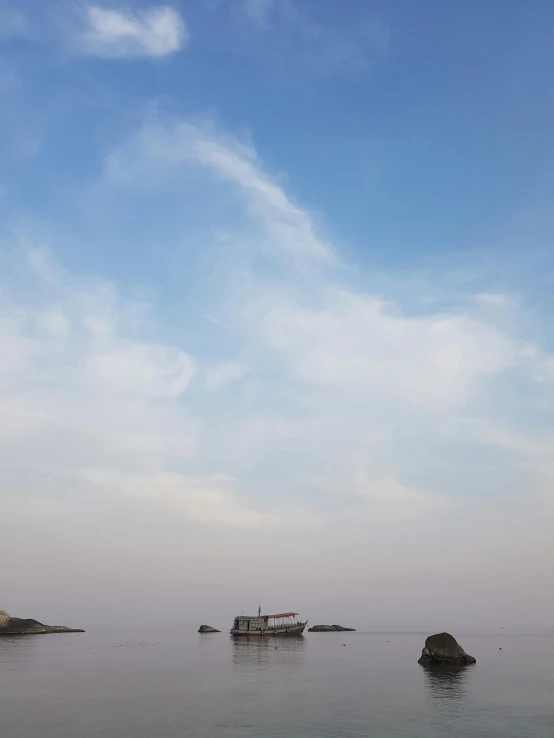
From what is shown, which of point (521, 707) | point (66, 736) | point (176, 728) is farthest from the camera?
point (521, 707)

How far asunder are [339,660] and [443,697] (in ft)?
215

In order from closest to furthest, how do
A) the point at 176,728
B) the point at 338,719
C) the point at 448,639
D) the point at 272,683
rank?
the point at 176,728, the point at 338,719, the point at 272,683, the point at 448,639

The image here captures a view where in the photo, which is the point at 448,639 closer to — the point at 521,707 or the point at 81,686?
the point at 521,707

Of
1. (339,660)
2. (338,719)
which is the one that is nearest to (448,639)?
(339,660)

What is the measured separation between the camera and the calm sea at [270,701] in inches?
1950

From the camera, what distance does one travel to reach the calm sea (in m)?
49.5

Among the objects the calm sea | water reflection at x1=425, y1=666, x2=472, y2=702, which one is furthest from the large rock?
the calm sea

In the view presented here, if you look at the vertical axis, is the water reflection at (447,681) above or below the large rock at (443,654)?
below

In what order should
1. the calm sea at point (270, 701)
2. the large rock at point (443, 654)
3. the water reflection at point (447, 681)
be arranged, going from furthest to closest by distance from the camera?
the large rock at point (443, 654)
the water reflection at point (447, 681)
the calm sea at point (270, 701)

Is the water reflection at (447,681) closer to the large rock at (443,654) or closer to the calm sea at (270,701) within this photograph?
the calm sea at (270,701)

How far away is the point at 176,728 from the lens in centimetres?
5003

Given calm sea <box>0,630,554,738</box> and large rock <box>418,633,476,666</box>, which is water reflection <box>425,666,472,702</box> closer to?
calm sea <box>0,630,554,738</box>

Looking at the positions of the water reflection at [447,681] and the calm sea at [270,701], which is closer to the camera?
the calm sea at [270,701]

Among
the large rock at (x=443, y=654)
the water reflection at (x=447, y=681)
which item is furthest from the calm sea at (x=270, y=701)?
the large rock at (x=443, y=654)
